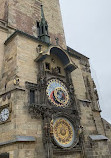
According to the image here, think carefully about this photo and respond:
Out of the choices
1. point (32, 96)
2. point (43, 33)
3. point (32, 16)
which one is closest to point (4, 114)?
point (32, 96)

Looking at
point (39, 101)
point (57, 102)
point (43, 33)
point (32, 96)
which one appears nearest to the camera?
point (39, 101)

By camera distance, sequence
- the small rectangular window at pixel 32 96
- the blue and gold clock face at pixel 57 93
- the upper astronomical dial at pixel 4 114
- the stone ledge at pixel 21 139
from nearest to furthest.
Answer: the stone ledge at pixel 21 139, the upper astronomical dial at pixel 4 114, the small rectangular window at pixel 32 96, the blue and gold clock face at pixel 57 93

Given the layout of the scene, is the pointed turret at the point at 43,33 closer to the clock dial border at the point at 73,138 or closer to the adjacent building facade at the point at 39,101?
the adjacent building facade at the point at 39,101

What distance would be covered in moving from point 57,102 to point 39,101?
1.16m

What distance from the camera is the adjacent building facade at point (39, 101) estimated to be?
25.1ft

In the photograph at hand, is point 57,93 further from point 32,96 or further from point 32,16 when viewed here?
point 32,16

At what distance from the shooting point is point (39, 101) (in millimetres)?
8875

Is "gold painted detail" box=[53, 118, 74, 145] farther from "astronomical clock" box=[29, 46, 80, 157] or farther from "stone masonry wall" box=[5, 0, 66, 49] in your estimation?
"stone masonry wall" box=[5, 0, 66, 49]

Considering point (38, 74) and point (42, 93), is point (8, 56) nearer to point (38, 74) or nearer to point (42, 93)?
point (38, 74)

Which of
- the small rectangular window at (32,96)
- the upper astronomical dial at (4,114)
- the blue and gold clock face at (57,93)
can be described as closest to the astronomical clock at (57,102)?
the blue and gold clock face at (57,93)

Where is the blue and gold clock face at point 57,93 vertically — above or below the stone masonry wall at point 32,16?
below

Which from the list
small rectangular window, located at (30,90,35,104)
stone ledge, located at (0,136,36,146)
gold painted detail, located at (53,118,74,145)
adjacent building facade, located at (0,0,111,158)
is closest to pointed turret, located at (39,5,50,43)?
adjacent building facade, located at (0,0,111,158)

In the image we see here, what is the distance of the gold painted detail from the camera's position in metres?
8.56

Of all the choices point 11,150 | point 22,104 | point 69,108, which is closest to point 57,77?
point 69,108
